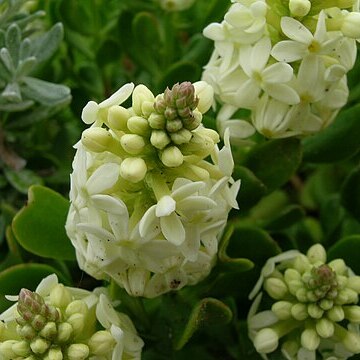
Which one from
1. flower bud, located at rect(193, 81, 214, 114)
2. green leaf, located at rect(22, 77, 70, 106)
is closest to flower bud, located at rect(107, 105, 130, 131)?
flower bud, located at rect(193, 81, 214, 114)

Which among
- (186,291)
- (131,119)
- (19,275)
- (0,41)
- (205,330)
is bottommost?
(205,330)

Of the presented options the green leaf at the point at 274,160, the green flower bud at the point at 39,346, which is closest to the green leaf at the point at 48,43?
the green leaf at the point at 274,160

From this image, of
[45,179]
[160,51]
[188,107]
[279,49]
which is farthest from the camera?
[160,51]

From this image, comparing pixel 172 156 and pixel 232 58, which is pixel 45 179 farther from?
pixel 172 156

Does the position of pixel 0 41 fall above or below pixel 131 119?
below

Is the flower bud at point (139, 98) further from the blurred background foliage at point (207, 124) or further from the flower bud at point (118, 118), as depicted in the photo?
the blurred background foliage at point (207, 124)

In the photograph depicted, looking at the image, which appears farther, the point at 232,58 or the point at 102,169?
the point at 232,58

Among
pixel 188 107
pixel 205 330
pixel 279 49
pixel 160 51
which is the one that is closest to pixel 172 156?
pixel 188 107

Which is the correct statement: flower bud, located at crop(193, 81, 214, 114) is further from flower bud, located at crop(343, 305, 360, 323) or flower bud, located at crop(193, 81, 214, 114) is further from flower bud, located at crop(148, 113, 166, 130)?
flower bud, located at crop(343, 305, 360, 323)
